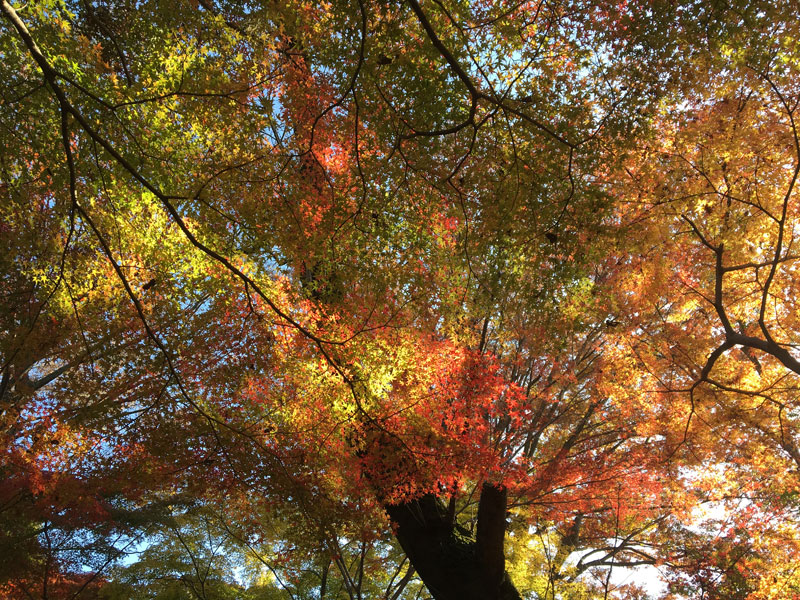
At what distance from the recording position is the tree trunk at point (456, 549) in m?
5.83

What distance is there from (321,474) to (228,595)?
5.27m

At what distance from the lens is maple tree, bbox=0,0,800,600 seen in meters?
3.81

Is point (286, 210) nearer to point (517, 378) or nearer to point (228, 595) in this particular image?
point (517, 378)

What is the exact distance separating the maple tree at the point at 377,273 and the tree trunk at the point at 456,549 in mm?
41

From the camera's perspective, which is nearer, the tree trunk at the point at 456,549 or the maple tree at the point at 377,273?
the maple tree at the point at 377,273

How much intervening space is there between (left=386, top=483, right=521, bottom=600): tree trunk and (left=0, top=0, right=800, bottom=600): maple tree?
41 mm

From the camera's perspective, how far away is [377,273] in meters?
4.82

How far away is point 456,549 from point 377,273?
3.97 m

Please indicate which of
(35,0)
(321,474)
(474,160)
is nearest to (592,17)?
(474,160)

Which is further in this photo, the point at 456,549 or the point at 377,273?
the point at 456,549

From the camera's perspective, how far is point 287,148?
5695 mm

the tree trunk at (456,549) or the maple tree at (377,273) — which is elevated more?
the maple tree at (377,273)

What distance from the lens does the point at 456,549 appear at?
6.11 metres

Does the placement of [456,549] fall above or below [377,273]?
below
